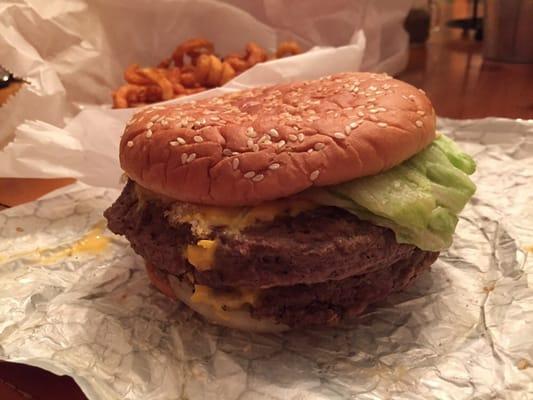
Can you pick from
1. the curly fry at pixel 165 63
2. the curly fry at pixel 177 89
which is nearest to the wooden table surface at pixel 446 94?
the curly fry at pixel 177 89

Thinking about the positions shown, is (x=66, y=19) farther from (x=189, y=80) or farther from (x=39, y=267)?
(x=39, y=267)

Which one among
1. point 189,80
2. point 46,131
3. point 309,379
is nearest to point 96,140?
point 46,131

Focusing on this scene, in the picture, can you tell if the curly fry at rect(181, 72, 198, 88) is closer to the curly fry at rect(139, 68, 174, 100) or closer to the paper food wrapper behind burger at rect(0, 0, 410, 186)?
the curly fry at rect(139, 68, 174, 100)

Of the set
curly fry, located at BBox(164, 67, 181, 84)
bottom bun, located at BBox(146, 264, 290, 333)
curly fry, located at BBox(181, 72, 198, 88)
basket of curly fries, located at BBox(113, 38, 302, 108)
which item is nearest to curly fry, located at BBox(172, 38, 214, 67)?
basket of curly fries, located at BBox(113, 38, 302, 108)

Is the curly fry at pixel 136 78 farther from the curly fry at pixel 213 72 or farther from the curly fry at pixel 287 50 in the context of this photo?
the curly fry at pixel 287 50

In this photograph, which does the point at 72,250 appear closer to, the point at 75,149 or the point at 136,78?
the point at 75,149
